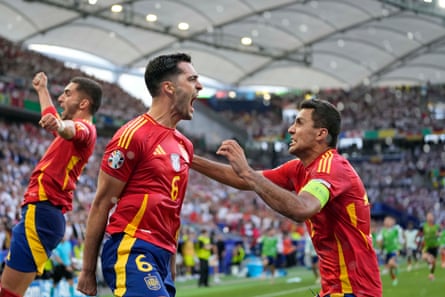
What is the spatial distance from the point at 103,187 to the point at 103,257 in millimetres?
483

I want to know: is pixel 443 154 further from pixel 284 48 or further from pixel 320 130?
pixel 320 130

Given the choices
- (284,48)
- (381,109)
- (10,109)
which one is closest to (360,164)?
(381,109)

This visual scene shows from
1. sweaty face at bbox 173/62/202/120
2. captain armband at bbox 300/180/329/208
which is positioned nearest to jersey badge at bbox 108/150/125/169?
sweaty face at bbox 173/62/202/120

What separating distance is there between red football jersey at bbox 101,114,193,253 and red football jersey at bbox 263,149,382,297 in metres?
1.10

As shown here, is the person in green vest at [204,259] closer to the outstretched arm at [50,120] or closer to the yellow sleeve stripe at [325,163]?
the outstretched arm at [50,120]

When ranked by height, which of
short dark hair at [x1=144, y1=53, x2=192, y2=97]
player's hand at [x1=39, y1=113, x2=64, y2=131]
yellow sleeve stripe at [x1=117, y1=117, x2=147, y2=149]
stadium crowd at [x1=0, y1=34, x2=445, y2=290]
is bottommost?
yellow sleeve stripe at [x1=117, y1=117, x2=147, y2=149]

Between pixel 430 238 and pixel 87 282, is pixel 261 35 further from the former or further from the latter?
pixel 87 282

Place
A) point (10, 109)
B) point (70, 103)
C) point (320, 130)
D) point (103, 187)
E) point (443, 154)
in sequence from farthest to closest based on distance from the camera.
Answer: point (443, 154) → point (10, 109) → point (70, 103) → point (320, 130) → point (103, 187)

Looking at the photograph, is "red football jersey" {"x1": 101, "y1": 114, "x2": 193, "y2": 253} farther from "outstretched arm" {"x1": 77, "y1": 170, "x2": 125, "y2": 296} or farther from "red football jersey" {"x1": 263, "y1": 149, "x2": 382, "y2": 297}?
Result: "red football jersey" {"x1": 263, "y1": 149, "x2": 382, "y2": 297}

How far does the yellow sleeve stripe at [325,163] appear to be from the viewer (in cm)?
580

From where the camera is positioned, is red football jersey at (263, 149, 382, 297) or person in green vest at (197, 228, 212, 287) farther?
person in green vest at (197, 228, 212, 287)

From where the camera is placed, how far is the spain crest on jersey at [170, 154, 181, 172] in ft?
18.2

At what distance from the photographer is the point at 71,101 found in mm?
7832

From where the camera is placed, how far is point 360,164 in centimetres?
6184
